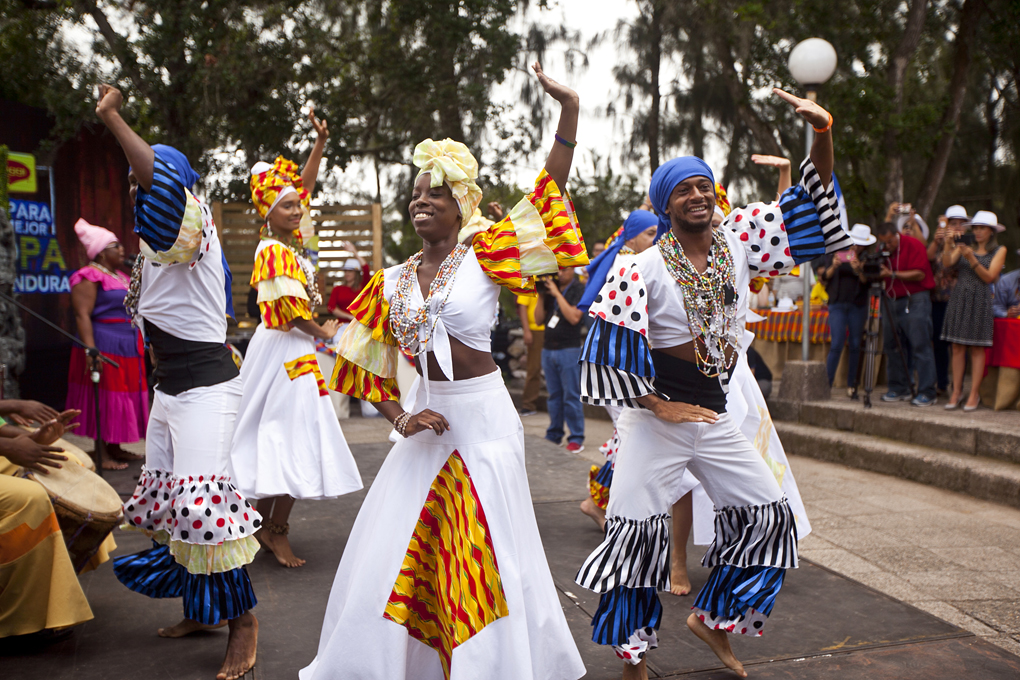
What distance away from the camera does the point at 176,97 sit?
416 inches

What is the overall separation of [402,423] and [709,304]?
1354 mm

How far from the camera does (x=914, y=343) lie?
9.04m

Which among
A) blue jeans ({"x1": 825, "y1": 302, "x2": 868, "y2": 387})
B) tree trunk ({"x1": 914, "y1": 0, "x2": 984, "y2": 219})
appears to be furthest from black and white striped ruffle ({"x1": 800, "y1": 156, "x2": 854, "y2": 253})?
tree trunk ({"x1": 914, "y1": 0, "x2": 984, "y2": 219})

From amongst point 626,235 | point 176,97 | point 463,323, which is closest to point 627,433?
point 463,323

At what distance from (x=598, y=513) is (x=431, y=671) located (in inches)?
103

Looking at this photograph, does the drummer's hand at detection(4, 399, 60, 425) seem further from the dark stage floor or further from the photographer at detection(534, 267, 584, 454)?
the photographer at detection(534, 267, 584, 454)

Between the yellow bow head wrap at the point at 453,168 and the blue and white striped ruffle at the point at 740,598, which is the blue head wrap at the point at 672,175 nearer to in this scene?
the yellow bow head wrap at the point at 453,168

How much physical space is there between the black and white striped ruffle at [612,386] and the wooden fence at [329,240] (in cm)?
941

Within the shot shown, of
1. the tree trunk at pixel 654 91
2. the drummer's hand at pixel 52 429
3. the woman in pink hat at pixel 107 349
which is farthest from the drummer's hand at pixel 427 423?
the tree trunk at pixel 654 91

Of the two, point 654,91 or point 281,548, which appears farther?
point 654,91

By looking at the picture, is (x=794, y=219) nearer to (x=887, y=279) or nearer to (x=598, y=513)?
(x=598, y=513)

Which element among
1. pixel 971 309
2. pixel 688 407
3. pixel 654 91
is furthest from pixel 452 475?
pixel 654 91

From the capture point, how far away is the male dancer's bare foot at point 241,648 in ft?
11.2

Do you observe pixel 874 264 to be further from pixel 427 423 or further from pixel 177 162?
pixel 177 162
